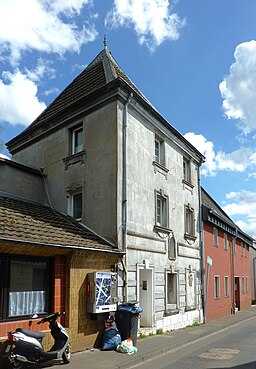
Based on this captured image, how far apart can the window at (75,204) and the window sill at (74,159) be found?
3.61ft

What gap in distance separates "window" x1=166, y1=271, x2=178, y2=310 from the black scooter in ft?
25.3

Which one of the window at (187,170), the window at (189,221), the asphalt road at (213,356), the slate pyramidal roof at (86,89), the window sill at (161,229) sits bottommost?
the asphalt road at (213,356)

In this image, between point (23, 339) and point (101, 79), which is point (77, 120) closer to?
point (101, 79)

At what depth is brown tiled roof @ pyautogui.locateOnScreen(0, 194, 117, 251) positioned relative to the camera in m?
9.59

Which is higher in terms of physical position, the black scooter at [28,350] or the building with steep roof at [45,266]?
the building with steep roof at [45,266]

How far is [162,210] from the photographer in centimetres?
1641

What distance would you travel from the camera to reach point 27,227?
33.9ft

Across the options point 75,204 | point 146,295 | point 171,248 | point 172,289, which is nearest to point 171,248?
point 171,248

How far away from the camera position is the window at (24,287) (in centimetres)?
911

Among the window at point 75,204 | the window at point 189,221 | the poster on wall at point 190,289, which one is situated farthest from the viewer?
the window at point 189,221

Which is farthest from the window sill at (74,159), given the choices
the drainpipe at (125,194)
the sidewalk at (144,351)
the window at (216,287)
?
the window at (216,287)

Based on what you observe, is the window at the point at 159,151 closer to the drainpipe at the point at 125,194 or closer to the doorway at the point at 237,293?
the drainpipe at the point at 125,194

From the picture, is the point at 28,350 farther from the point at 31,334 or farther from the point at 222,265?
the point at 222,265

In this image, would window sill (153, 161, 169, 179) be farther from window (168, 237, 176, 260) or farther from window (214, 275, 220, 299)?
window (214, 275, 220, 299)
